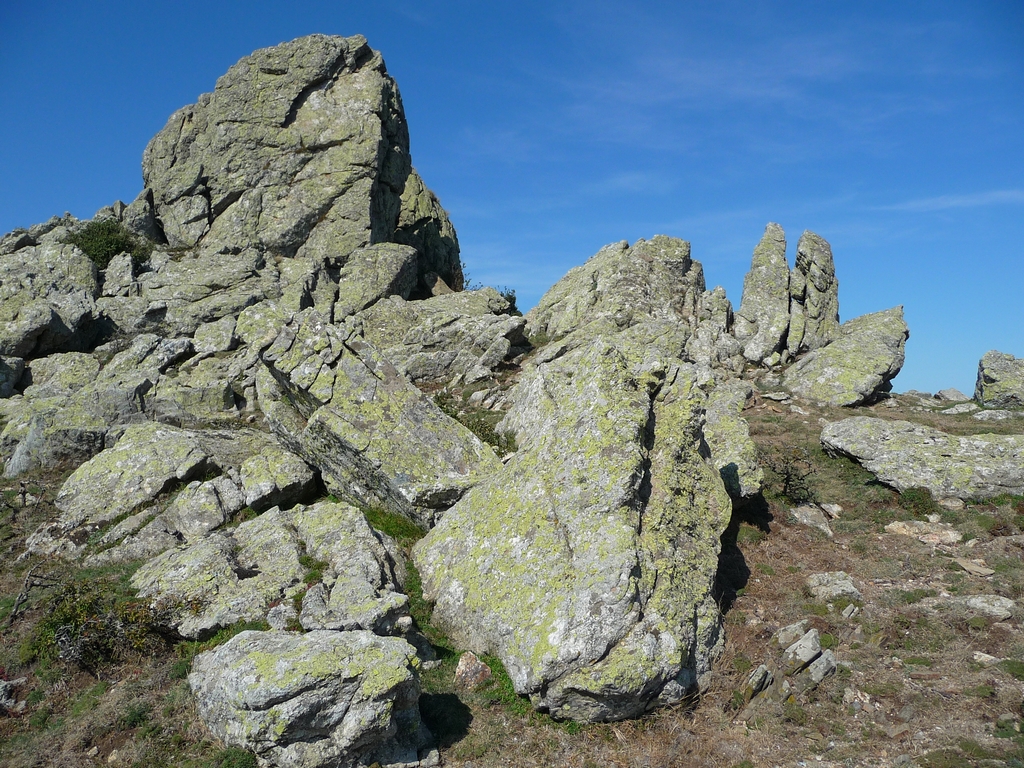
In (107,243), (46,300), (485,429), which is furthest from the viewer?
(107,243)

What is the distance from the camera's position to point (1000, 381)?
109 feet

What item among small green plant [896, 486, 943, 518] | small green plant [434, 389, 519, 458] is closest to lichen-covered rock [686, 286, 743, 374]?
small green plant [434, 389, 519, 458]

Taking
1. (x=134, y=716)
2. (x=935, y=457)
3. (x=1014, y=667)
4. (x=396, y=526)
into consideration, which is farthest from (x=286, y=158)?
(x=1014, y=667)

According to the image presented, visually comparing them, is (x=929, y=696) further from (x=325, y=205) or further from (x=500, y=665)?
(x=325, y=205)

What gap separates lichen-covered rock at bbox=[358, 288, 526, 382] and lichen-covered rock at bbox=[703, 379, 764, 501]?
42.6 ft

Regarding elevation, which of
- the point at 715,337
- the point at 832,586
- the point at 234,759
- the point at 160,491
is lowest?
the point at 234,759

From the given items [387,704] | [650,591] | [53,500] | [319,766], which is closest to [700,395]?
[650,591]

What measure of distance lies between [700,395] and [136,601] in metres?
15.2

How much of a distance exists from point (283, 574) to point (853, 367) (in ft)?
98.0

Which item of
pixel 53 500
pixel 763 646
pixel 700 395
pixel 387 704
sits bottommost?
pixel 387 704

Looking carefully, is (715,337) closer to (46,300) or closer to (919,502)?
(919,502)

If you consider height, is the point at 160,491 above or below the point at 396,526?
above

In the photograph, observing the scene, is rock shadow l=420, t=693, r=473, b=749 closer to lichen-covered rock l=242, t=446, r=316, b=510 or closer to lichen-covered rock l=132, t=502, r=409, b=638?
lichen-covered rock l=132, t=502, r=409, b=638

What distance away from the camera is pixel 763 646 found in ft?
46.6
